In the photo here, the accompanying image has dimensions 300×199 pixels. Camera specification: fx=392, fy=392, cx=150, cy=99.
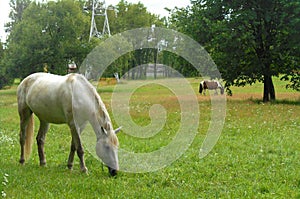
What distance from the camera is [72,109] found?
709cm

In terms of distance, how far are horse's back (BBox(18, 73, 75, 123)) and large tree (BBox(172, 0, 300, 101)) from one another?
14.0 metres

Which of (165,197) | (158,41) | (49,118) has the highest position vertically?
(158,41)

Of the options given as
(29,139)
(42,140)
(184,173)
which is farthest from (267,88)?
(29,139)

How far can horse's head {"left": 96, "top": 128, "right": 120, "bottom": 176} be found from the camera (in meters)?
6.76

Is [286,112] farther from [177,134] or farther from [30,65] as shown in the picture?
[30,65]

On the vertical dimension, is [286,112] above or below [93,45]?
below

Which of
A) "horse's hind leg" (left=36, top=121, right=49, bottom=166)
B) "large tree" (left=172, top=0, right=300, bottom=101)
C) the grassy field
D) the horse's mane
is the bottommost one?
the grassy field

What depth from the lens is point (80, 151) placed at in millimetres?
7188

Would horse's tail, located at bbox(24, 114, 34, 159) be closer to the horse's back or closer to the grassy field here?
the grassy field

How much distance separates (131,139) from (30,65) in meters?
28.2

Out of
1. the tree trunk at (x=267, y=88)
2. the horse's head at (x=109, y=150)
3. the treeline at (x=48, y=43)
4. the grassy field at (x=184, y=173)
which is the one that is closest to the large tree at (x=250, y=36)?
the tree trunk at (x=267, y=88)

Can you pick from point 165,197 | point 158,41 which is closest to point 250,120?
point 165,197

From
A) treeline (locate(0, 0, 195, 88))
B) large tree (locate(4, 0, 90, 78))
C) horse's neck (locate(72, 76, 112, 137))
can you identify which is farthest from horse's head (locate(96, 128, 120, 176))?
large tree (locate(4, 0, 90, 78))

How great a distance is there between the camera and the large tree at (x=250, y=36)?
20219 mm
